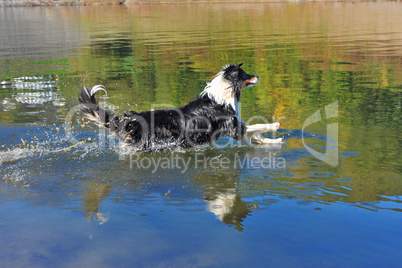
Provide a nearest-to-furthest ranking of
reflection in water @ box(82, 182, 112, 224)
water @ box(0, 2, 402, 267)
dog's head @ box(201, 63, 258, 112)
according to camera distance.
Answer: water @ box(0, 2, 402, 267)
reflection in water @ box(82, 182, 112, 224)
dog's head @ box(201, 63, 258, 112)

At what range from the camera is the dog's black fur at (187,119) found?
6.25 m

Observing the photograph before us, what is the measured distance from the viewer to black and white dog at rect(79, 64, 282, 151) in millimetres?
6258

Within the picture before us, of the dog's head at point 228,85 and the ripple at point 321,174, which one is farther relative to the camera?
the dog's head at point 228,85

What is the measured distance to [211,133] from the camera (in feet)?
22.0

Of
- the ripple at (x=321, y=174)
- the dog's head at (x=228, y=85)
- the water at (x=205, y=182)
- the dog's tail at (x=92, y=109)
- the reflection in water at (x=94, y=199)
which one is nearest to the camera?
the water at (x=205, y=182)

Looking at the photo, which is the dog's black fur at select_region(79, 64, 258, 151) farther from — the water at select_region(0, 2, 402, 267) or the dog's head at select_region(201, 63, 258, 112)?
the water at select_region(0, 2, 402, 267)

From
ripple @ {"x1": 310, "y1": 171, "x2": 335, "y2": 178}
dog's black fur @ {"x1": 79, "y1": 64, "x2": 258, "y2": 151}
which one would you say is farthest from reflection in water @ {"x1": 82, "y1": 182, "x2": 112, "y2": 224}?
ripple @ {"x1": 310, "y1": 171, "x2": 335, "y2": 178}

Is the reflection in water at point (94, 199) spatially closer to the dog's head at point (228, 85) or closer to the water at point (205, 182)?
the water at point (205, 182)

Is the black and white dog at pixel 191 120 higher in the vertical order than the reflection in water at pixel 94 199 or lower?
higher

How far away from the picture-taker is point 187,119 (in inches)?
257

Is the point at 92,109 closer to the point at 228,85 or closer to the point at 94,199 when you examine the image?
the point at 94,199

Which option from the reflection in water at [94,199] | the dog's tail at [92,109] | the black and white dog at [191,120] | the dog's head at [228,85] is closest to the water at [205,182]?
the reflection in water at [94,199]

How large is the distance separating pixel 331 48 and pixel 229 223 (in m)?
15.1

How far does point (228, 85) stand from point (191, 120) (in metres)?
0.87
